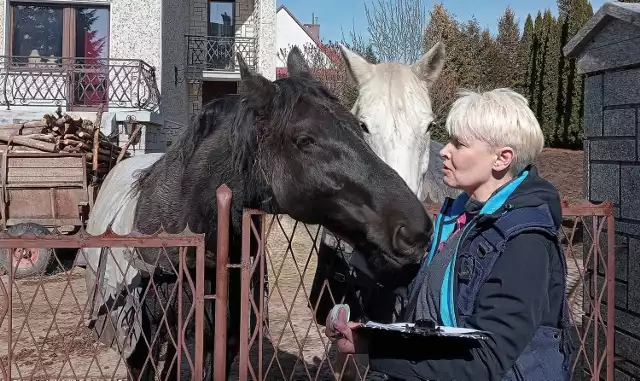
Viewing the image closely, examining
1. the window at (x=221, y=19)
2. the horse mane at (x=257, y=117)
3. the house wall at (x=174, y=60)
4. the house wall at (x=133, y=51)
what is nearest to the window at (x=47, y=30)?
the house wall at (x=133, y=51)

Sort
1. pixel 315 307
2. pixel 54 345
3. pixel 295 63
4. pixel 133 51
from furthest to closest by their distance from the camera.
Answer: pixel 133 51 < pixel 54 345 < pixel 295 63 < pixel 315 307

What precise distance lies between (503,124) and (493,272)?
1.32 feet

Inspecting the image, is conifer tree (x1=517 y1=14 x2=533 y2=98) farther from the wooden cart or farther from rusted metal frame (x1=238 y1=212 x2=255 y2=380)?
rusted metal frame (x1=238 y1=212 x2=255 y2=380)

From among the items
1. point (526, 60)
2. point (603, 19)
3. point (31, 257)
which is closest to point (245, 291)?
point (603, 19)

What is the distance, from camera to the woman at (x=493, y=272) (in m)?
1.41

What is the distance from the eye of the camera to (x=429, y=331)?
1.39 m

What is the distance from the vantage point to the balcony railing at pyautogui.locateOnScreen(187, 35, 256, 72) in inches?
716

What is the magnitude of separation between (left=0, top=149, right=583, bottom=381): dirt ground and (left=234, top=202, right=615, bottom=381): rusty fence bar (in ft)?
0.06

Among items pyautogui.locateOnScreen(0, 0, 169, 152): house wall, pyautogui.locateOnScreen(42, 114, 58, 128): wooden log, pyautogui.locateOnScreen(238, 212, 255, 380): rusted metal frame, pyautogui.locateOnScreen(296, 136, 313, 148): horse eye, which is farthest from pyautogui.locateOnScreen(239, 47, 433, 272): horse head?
pyautogui.locateOnScreen(0, 0, 169, 152): house wall

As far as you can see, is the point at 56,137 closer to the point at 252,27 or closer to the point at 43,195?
the point at 43,195

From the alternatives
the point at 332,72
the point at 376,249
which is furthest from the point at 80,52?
the point at 376,249

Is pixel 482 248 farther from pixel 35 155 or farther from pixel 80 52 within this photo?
pixel 80 52

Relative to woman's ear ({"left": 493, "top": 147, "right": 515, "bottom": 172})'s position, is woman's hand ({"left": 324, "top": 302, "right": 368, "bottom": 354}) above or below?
below

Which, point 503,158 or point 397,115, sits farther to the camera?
point 397,115
